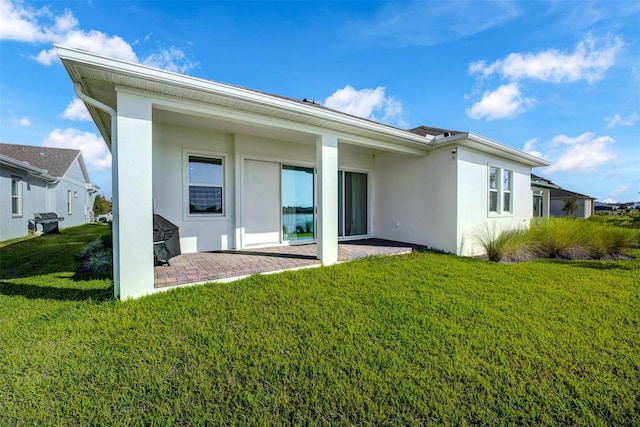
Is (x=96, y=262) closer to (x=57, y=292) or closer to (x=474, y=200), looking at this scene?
(x=57, y=292)

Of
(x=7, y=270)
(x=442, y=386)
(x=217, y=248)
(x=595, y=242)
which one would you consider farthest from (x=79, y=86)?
(x=595, y=242)

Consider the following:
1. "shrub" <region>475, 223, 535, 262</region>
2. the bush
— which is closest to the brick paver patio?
"shrub" <region>475, 223, 535, 262</region>

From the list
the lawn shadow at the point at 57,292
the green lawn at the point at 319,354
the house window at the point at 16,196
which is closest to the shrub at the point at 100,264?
the green lawn at the point at 319,354

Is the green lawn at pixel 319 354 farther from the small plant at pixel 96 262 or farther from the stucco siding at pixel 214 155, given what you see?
the stucco siding at pixel 214 155

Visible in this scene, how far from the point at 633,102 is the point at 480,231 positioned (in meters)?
9.30

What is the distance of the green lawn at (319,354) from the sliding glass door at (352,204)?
4.49 m

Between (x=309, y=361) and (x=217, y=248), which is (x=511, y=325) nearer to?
(x=309, y=361)

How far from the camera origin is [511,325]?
11.6 feet

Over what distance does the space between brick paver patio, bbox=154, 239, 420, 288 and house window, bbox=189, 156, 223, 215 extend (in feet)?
3.89

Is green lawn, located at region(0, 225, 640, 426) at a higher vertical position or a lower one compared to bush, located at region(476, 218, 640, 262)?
→ lower

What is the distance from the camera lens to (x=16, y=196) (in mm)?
12406

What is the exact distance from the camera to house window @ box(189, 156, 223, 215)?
22.4 feet

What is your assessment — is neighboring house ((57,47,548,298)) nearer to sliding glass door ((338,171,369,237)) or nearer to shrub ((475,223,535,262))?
sliding glass door ((338,171,369,237))

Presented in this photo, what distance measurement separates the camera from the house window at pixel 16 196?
12.1 meters
